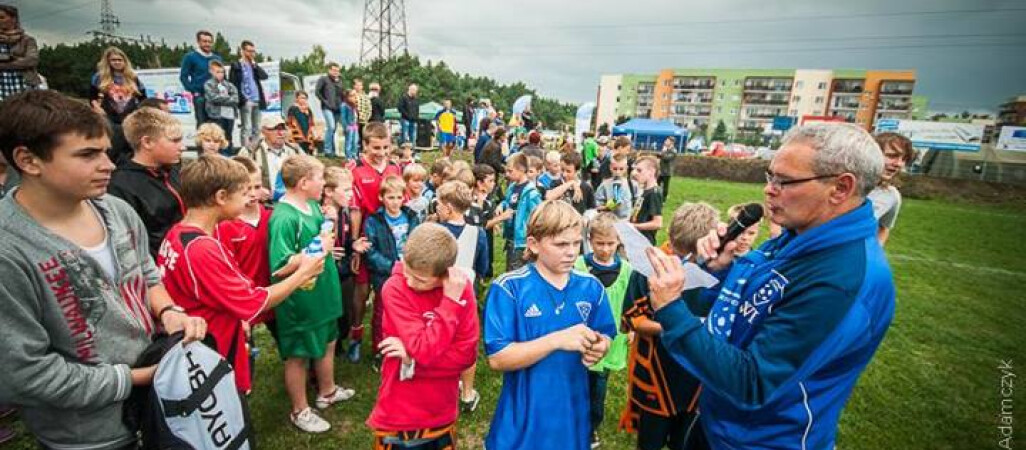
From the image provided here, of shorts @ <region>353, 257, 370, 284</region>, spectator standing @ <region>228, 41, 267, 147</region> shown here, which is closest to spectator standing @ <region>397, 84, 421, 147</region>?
spectator standing @ <region>228, 41, 267, 147</region>

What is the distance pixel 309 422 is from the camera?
3318 millimetres

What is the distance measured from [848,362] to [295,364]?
344 cm

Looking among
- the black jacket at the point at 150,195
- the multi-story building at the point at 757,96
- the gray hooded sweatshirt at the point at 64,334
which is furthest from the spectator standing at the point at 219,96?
the multi-story building at the point at 757,96

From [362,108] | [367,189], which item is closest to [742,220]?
[367,189]

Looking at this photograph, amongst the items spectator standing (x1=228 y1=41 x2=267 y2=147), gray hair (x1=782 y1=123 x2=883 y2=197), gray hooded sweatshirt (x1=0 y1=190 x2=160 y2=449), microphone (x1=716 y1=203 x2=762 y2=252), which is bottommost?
gray hooded sweatshirt (x1=0 y1=190 x2=160 y2=449)

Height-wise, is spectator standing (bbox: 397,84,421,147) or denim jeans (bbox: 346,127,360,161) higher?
spectator standing (bbox: 397,84,421,147)

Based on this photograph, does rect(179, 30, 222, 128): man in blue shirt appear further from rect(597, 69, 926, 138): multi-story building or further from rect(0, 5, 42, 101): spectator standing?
rect(597, 69, 926, 138): multi-story building

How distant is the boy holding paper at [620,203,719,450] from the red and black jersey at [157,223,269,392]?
88.8 inches

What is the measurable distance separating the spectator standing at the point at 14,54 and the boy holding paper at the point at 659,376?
7437 mm

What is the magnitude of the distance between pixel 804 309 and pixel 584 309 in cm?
108

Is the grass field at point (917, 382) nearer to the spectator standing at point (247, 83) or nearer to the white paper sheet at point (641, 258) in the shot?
the white paper sheet at point (641, 258)

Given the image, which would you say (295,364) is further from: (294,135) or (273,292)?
(294,135)

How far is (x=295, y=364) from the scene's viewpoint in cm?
329

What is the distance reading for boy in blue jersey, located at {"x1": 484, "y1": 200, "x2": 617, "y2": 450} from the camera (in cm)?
216
